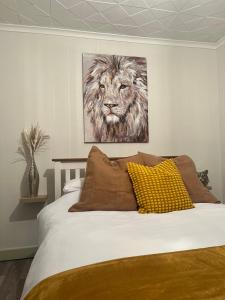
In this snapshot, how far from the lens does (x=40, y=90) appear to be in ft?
8.05

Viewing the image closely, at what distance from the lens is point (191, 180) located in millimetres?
1898

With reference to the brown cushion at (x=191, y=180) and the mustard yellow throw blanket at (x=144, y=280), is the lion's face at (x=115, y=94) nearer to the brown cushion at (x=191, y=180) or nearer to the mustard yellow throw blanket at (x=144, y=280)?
the brown cushion at (x=191, y=180)

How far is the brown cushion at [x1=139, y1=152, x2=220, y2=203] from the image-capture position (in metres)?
1.85

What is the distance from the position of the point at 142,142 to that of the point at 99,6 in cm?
131

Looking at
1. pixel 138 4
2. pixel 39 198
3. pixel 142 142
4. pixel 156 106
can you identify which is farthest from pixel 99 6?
pixel 39 198

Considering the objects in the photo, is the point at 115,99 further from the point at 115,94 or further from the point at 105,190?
the point at 105,190

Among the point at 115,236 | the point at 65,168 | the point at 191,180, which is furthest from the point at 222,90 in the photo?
the point at 115,236

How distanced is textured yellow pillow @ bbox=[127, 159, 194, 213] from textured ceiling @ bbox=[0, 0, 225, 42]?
142 centimetres

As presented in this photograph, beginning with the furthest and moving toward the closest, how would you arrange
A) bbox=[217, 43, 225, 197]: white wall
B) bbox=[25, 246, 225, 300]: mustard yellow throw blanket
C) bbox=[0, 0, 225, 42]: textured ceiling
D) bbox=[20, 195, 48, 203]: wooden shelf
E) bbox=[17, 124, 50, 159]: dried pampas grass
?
bbox=[217, 43, 225, 197]: white wall → bbox=[17, 124, 50, 159]: dried pampas grass → bbox=[20, 195, 48, 203]: wooden shelf → bbox=[0, 0, 225, 42]: textured ceiling → bbox=[25, 246, 225, 300]: mustard yellow throw blanket

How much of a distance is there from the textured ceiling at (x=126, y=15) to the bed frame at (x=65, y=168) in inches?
50.9

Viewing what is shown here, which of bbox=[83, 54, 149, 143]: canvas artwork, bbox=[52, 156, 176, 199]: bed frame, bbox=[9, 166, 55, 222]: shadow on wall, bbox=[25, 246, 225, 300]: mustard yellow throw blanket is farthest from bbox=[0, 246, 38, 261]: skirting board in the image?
bbox=[25, 246, 225, 300]: mustard yellow throw blanket

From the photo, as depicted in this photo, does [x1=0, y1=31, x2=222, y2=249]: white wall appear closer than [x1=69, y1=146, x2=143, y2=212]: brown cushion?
No

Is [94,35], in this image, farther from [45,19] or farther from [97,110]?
[97,110]

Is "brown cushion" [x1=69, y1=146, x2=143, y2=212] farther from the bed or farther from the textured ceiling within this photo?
the textured ceiling
